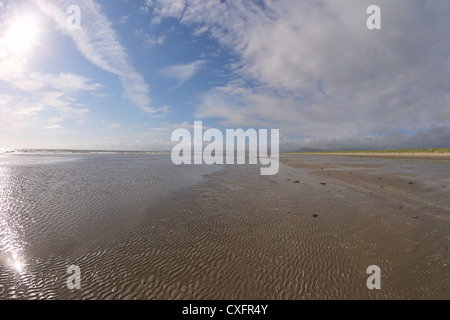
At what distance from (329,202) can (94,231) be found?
11075mm

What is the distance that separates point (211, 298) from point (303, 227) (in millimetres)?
4503

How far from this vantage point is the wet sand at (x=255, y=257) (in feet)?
11.7

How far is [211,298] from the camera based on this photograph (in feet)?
11.4

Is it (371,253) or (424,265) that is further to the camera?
(371,253)

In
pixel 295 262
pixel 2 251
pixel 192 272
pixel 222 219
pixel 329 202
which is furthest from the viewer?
pixel 329 202

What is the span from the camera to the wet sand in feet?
11.7

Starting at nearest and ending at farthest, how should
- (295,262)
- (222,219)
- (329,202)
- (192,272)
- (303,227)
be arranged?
(192,272), (295,262), (303,227), (222,219), (329,202)

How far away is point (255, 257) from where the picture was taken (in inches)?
184
